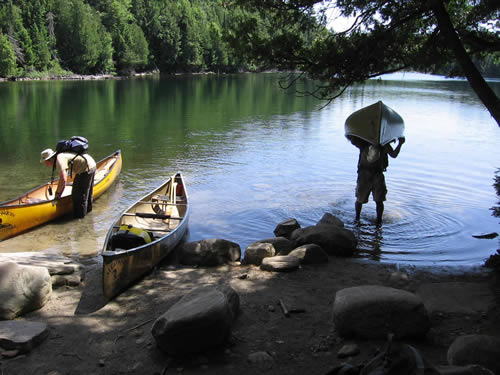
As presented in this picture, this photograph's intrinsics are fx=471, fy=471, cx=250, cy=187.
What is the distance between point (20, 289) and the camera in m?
5.67

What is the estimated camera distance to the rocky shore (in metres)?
4.26

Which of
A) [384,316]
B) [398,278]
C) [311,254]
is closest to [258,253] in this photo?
[311,254]

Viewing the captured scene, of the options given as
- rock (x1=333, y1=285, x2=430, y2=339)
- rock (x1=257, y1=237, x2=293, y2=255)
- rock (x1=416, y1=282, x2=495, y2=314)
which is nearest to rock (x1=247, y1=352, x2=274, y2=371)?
rock (x1=333, y1=285, x2=430, y2=339)

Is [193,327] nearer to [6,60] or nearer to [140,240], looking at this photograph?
[140,240]

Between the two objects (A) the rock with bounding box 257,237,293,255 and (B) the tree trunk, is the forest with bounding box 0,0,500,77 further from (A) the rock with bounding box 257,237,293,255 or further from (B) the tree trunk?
(B) the tree trunk

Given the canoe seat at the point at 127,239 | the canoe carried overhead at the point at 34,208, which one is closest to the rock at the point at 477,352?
the canoe seat at the point at 127,239

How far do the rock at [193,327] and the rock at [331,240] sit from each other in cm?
367

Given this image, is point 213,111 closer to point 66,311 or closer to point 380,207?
point 380,207

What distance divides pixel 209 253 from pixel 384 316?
3.93 meters

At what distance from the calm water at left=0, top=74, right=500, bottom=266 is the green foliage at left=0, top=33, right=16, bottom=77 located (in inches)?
1588

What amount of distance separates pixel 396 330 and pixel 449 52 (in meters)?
4.41

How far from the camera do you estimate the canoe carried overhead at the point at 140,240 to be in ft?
21.2

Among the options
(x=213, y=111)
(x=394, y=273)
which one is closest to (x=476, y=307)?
(x=394, y=273)

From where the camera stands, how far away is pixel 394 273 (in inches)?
270
